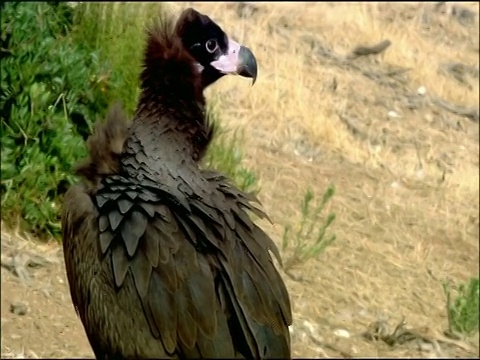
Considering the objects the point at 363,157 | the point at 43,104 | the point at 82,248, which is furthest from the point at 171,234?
the point at 363,157

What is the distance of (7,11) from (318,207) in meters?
2.57

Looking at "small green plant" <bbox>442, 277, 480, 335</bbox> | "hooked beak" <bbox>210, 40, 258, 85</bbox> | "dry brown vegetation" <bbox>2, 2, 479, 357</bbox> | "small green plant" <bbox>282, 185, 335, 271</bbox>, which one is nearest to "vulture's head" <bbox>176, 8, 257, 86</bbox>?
"hooked beak" <bbox>210, 40, 258, 85</bbox>

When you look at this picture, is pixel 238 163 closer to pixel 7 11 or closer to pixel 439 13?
pixel 7 11

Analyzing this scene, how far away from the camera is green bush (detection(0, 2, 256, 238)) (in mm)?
5445

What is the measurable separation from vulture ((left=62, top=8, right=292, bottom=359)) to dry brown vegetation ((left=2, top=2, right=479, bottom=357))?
1688 millimetres

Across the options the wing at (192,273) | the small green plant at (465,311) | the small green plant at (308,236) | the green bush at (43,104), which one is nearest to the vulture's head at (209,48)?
the wing at (192,273)

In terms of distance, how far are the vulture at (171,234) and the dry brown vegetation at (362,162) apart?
169 centimetres

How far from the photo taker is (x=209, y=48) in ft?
11.8

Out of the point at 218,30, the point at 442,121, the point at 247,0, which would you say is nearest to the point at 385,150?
the point at 442,121

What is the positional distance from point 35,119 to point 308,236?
2060mm

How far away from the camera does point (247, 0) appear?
42.3 feet

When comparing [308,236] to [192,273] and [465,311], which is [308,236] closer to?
[465,311]

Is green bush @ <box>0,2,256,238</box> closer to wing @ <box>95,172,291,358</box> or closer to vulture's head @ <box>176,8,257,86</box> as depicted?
vulture's head @ <box>176,8,257,86</box>

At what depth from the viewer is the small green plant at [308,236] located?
6.32 m
